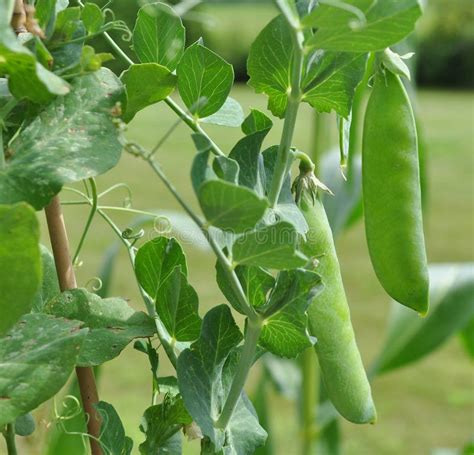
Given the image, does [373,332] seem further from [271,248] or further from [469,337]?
[271,248]

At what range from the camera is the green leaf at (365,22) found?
272mm

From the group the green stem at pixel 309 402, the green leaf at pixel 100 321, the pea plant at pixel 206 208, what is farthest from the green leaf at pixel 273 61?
the green stem at pixel 309 402

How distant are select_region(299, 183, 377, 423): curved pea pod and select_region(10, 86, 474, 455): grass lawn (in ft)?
0.73

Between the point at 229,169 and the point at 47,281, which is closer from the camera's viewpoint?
the point at 229,169

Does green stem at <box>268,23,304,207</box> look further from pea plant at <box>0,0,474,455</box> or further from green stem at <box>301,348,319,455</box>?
green stem at <box>301,348,319,455</box>

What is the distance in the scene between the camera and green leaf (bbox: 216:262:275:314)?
13.3 inches

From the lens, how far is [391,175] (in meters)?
0.35

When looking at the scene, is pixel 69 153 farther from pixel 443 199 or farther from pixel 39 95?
pixel 443 199

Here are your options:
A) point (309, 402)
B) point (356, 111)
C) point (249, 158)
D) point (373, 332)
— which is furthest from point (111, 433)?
point (373, 332)

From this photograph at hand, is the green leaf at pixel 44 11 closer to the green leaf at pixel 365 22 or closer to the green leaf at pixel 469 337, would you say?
the green leaf at pixel 365 22

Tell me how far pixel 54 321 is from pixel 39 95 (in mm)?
82

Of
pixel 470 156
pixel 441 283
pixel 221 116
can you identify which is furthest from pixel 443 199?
pixel 221 116

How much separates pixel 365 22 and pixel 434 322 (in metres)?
1.04

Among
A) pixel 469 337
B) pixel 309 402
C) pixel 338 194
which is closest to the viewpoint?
pixel 309 402
